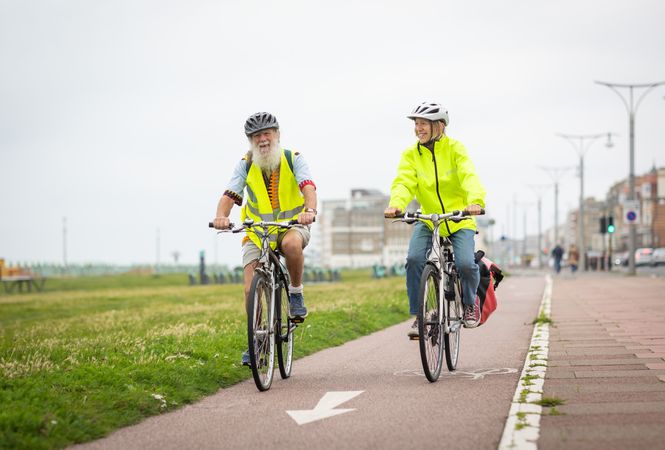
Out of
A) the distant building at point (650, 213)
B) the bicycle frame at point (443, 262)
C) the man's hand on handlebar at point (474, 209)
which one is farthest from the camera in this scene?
the distant building at point (650, 213)

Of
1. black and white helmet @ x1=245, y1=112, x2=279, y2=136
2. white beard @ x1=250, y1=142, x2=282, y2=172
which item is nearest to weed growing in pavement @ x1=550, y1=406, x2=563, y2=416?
white beard @ x1=250, y1=142, x2=282, y2=172

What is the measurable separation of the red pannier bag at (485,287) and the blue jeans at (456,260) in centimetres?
27

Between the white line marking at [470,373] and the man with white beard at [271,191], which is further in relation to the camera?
the white line marking at [470,373]

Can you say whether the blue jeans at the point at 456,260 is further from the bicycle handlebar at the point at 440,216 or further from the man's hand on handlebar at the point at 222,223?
the man's hand on handlebar at the point at 222,223

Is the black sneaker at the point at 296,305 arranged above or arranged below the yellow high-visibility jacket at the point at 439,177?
below

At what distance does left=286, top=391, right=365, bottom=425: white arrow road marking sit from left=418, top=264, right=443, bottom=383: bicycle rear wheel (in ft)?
2.08

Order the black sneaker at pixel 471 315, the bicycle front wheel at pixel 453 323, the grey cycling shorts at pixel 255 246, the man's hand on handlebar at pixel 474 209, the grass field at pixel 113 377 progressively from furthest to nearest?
1. the black sneaker at pixel 471 315
2. the bicycle front wheel at pixel 453 323
3. the grey cycling shorts at pixel 255 246
4. the man's hand on handlebar at pixel 474 209
5. the grass field at pixel 113 377

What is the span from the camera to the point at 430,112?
8195mm

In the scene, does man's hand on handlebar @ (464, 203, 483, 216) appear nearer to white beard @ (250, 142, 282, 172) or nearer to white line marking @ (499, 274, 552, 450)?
white line marking @ (499, 274, 552, 450)

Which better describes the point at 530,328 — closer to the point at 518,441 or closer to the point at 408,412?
the point at 408,412

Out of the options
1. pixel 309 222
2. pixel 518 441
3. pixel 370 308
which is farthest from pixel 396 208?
pixel 370 308

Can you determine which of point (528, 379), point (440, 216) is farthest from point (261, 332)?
point (528, 379)

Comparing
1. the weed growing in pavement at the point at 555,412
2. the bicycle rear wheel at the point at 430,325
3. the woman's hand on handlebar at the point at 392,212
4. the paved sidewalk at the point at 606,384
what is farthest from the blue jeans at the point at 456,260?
the weed growing in pavement at the point at 555,412

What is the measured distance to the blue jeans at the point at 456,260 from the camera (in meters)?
8.13
